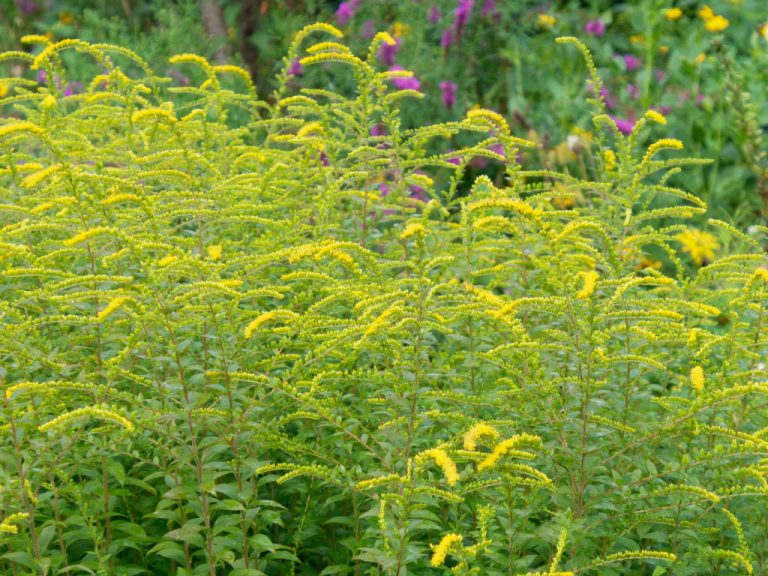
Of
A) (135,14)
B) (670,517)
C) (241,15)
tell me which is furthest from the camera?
(135,14)

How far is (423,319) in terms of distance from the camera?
2221mm

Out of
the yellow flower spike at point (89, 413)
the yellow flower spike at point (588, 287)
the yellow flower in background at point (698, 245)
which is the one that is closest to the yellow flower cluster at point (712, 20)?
the yellow flower in background at point (698, 245)

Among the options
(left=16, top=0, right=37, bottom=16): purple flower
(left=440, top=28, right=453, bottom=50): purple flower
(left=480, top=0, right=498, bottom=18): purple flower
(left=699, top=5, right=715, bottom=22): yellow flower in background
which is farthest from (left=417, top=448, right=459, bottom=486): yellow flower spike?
(left=16, top=0, right=37, bottom=16): purple flower

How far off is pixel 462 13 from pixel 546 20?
0.75 metres

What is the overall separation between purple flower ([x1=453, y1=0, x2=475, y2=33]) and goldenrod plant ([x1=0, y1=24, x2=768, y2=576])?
14.3 ft

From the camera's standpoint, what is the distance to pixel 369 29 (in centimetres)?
750

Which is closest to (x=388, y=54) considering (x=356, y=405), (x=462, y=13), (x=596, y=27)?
(x=462, y=13)

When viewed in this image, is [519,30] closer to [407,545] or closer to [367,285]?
[367,285]

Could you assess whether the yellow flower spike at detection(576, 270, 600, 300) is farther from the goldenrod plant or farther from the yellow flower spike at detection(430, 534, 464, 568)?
the yellow flower spike at detection(430, 534, 464, 568)

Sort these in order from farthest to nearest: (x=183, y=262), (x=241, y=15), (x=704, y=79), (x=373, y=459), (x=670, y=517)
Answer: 1. (x=241, y=15)
2. (x=704, y=79)
3. (x=373, y=459)
4. (x=670, y=517)
5. (x=183, y=262)

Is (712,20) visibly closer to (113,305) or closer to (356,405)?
(356,405)

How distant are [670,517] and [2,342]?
1.61 meters

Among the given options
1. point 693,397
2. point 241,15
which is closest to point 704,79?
point 241,15

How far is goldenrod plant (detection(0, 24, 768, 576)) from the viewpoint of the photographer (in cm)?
217
